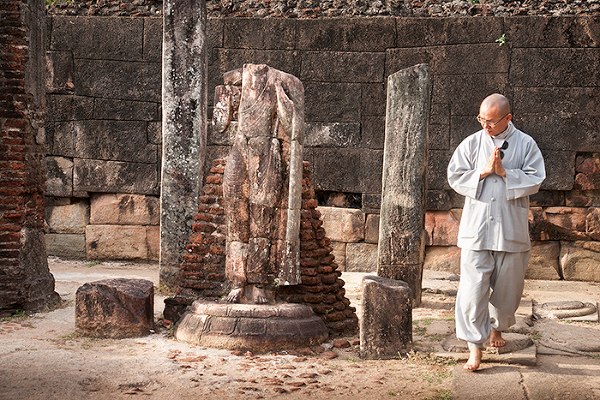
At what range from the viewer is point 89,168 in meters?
9.45

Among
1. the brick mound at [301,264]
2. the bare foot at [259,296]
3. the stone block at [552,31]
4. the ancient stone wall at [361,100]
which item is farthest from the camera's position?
the ancient stone wall at [361,100]

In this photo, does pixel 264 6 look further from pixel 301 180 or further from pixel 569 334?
pixel 569 334

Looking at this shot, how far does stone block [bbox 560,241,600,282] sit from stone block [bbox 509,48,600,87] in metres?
2.18

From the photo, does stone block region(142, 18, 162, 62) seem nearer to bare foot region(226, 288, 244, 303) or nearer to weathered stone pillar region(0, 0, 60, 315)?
weathered stone pillar region(0, 0, 60, 315)

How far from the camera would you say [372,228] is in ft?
29.0

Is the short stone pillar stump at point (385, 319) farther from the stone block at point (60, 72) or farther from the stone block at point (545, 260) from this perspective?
the stone block at point (60, 72)

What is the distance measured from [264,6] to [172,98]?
2.59 meters

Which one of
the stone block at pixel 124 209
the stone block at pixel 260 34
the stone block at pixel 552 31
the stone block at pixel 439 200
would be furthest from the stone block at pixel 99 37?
the stone block at pixel 552 31

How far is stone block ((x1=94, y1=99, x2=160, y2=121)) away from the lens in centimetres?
923

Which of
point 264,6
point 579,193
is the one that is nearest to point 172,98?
point 264,6

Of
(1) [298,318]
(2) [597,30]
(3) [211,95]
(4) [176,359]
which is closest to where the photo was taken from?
(4) [176,359]

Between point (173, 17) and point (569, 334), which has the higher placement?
point (173, 17)

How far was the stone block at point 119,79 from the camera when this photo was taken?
9227 millimetres

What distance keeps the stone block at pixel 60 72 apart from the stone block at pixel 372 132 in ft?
14.7
